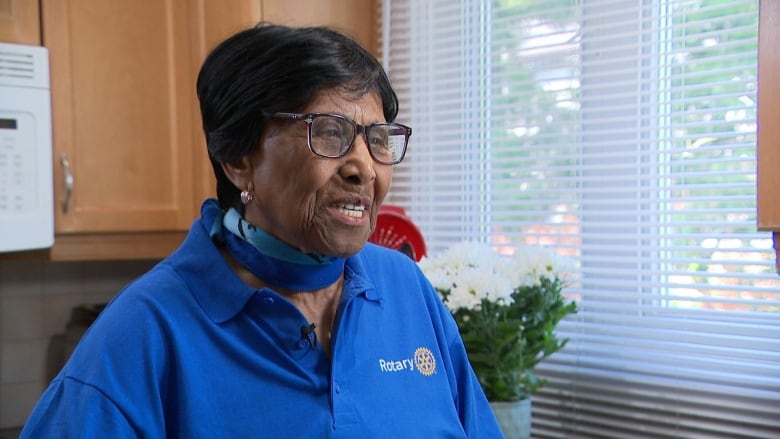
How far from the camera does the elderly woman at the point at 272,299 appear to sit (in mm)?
870

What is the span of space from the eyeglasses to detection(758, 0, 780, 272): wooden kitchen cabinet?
18.5 inches

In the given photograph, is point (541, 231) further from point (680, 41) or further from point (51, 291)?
point (51, 291)

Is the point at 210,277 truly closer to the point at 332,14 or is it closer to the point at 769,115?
the point at 769,115

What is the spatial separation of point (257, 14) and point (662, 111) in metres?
0.93

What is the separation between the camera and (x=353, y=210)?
0.96 metres

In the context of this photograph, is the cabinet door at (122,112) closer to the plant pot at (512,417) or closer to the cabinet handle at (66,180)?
the cabinet handle at (66,180)

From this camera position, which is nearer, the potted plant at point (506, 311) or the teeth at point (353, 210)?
the teeth at point (353, 210)

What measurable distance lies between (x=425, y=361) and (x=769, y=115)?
21.3 inches

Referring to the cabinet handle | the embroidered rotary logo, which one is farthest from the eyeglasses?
the cabinet handle

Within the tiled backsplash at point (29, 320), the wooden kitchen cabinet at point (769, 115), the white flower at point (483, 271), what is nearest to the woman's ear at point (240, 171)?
the white flower at point (483, 271)

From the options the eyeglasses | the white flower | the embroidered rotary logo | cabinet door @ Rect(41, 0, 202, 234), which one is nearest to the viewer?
the eyeglasses

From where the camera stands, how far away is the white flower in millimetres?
1402

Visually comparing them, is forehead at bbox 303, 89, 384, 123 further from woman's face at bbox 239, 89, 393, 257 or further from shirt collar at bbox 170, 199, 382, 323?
shirt collar at bbox 170, 199, 382, 323

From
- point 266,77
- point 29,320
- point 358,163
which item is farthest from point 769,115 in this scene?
point 29,320
